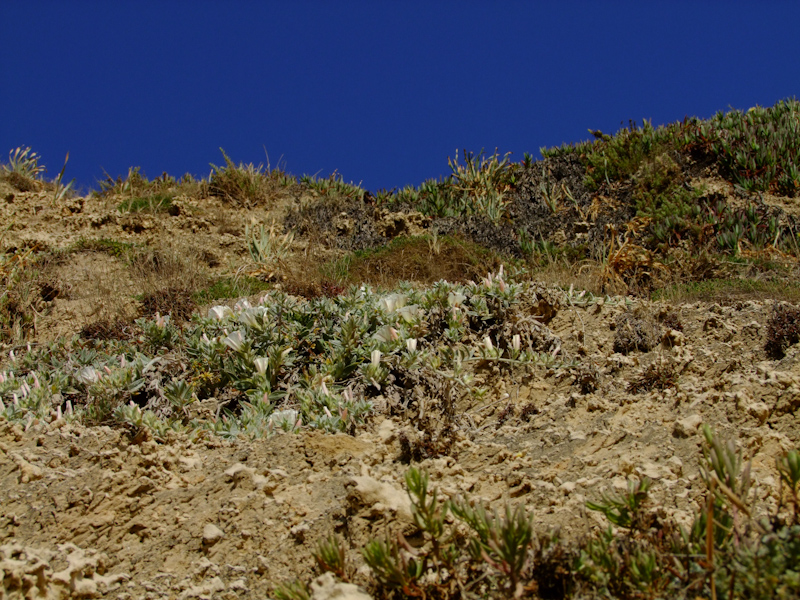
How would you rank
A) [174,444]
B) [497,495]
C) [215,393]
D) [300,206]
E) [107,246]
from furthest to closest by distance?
[300,206], [107,246], [215,393], [174,444], [497,495]

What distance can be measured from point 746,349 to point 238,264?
7002 millimetres

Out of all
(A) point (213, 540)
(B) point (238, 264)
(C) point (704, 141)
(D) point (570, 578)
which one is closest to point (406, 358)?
(A) point (213, 540)

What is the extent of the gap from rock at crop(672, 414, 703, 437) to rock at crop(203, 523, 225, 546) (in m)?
2.14

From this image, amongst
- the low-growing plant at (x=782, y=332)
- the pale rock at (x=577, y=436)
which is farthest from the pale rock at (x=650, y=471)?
the low-growing plant at (x=782, y=332)

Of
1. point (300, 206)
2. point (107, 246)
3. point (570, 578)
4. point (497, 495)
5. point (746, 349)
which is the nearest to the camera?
point (570, 578)

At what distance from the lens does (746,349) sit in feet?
13.5

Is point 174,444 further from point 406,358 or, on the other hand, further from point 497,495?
point 497,495

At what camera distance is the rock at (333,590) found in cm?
230

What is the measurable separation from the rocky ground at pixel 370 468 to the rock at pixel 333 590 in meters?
0.02

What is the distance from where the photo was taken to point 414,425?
389 centimetres

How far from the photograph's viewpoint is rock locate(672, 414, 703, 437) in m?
3.12

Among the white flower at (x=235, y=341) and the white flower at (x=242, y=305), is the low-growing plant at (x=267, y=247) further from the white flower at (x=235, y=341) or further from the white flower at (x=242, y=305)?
the white flower at (x=235, y=341)

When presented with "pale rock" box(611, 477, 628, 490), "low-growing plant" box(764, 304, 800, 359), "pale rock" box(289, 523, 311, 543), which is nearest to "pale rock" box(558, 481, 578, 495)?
"pale rock" box(611, 477, 628, 490)

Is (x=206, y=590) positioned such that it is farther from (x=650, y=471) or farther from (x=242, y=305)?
(x=242, y=305)
